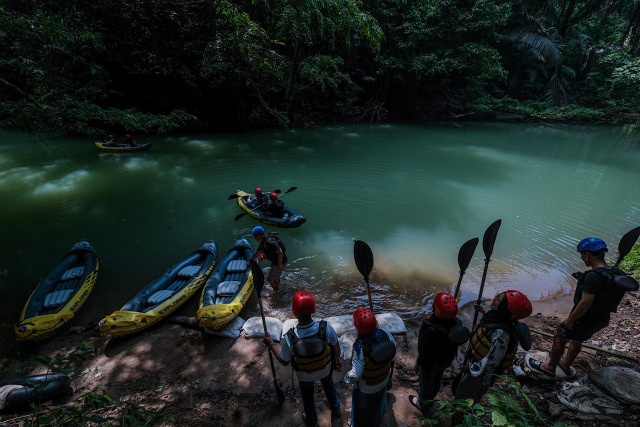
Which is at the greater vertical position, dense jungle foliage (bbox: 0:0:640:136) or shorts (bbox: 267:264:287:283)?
dense jungle foliage (bbox: 0:0:640:136)

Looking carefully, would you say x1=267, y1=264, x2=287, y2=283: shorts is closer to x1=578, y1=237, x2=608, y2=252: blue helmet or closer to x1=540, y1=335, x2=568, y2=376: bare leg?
x1=540, y1=335, x2=568, y2=376: bare leg

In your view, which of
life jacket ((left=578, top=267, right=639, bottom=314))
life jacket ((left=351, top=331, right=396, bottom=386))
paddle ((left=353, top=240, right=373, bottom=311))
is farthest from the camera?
paddle ((left=353, top=240, right=373, bottom=311))

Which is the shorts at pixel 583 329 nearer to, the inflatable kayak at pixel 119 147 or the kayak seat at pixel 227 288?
the kayak seat at pixel 227 288

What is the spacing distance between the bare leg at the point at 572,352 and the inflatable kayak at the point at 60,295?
652 centimetres

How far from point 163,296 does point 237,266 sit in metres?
1.31

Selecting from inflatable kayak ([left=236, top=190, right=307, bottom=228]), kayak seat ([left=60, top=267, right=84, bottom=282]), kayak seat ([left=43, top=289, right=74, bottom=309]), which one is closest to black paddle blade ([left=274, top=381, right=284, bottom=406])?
Answer: kayak seat ([left=43, top=289, right=74, bottom=309])

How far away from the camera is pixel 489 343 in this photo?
7.64 feet

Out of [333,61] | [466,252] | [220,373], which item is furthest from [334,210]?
[333,61]

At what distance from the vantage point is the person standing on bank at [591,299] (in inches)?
102

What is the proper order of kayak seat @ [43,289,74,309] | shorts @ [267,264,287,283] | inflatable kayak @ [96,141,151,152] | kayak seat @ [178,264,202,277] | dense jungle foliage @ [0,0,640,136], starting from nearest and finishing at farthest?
kayak seat @ [43,289,74,309] → shorts @ [267,264,287,283] → kayak seat @ [178,264,202,277] → dense jungle foliage @ [0,0,640,136] → inflatable kayak @ [96,141,151,152]

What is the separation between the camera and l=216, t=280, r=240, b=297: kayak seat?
480 cm

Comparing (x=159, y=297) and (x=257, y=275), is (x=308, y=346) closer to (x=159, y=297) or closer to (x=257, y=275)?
(x=257, y=275)

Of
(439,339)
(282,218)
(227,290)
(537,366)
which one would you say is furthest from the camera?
(282,218)

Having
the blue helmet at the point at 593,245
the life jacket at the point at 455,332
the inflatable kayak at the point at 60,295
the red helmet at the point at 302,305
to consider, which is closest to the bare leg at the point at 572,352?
the blue helmet at the point at 593,245
